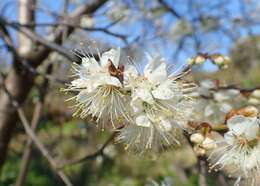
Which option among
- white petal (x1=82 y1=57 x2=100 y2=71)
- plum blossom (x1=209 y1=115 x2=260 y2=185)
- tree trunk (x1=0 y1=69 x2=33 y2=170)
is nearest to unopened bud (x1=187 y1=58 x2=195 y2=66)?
plum blossom (x1=209 y1=115 x2=260 y2=185)

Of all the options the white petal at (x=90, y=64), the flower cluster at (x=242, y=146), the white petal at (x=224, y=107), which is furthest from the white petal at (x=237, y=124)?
the white petal at (x=224, y=107)

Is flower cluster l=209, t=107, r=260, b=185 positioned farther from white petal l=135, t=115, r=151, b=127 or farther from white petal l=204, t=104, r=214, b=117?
white petal l=204, t=104, r=214, b=117

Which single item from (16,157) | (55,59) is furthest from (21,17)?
(16,157)

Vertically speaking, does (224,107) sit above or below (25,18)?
below

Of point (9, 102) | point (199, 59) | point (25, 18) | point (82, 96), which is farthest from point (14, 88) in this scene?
point (82, 96)

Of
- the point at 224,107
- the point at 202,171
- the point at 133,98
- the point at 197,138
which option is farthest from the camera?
the point at 224,107

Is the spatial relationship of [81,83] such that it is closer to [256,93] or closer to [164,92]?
[164,92]
